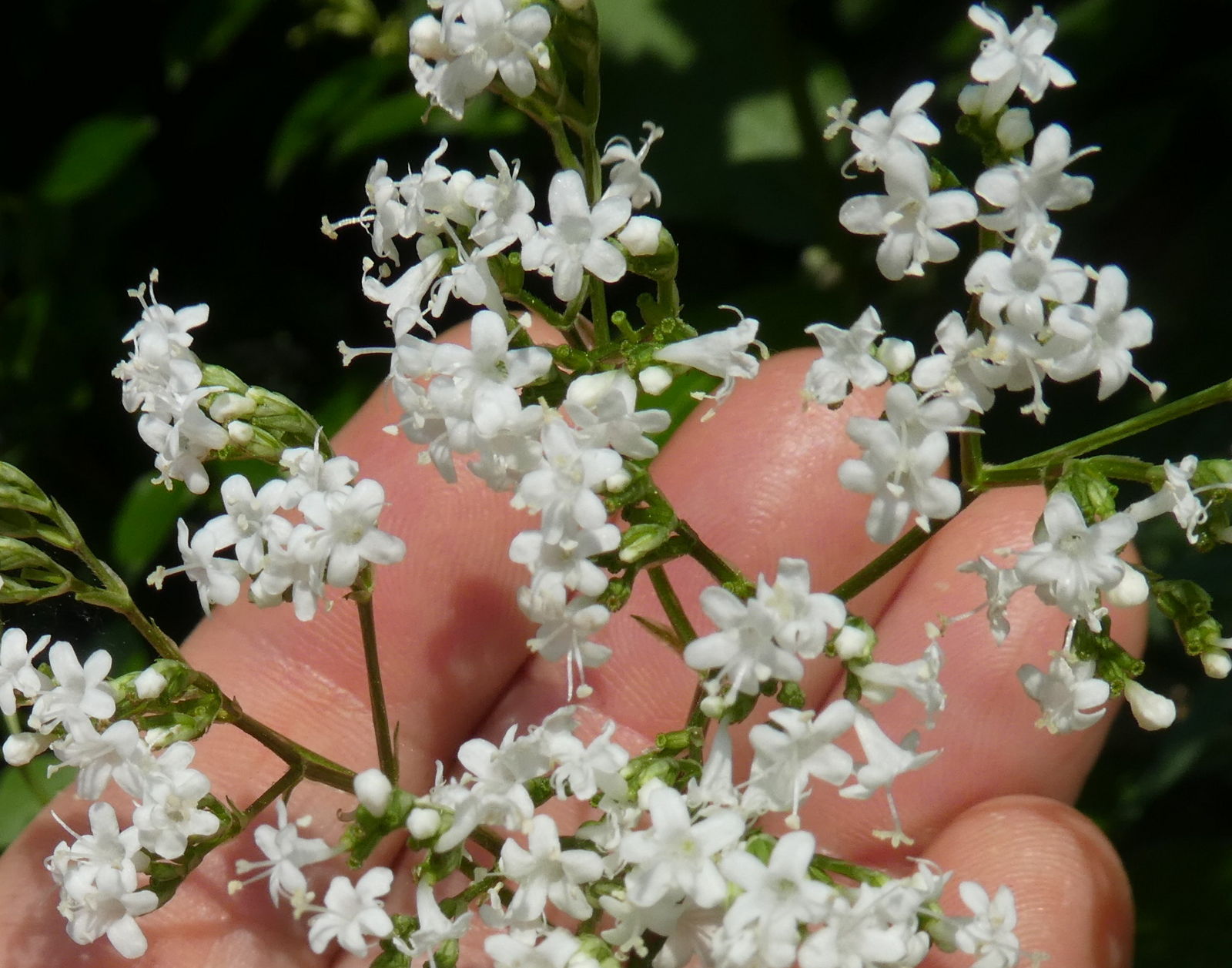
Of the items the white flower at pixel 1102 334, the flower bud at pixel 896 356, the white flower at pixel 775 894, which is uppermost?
the white flower at pixel 1102 334

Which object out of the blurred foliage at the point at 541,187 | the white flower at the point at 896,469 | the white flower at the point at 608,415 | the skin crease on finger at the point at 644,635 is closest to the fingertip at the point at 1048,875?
the skin crease on finger at the point at 644,635

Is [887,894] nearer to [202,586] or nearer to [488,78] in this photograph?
[202,586]

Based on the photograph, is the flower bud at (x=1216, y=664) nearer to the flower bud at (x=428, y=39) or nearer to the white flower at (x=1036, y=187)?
the white flower at (x=1036, y=187)

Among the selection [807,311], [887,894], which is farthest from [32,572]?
[807,311]

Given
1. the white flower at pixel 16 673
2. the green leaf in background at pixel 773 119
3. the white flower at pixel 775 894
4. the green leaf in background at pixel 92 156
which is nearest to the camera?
the white flower at pixel 775 894

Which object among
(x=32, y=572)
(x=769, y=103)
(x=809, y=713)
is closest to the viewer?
(x=809, y=713)

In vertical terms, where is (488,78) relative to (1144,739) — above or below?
above

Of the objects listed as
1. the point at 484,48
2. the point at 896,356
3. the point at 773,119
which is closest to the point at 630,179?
the point at 484,48
